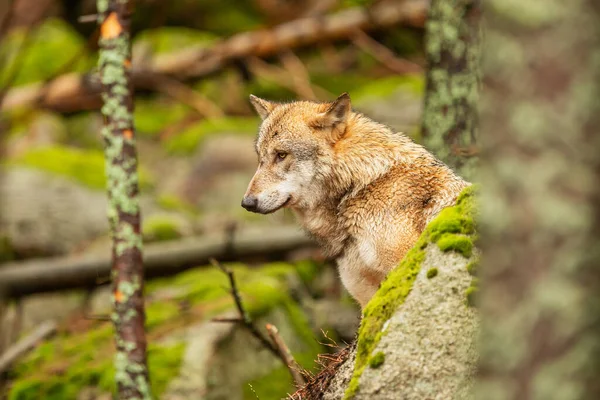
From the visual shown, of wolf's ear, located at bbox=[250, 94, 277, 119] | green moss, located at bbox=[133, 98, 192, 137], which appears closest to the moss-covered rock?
wolf's ear, located at bbox=[250, 94, 277, 119]

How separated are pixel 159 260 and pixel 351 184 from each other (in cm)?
639

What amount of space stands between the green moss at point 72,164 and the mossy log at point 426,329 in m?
9.55

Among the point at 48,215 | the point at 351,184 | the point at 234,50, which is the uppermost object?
the point at 234,50

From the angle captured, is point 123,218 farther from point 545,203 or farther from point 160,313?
point 160,313

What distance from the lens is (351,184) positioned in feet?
18.9

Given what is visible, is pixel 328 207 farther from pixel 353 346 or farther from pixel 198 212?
pixel 198 212

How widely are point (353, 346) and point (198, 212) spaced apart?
10285 millimetres

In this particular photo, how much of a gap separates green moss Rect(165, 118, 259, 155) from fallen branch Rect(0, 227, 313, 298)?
4117 mm

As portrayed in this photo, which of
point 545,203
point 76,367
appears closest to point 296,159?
point 545,203

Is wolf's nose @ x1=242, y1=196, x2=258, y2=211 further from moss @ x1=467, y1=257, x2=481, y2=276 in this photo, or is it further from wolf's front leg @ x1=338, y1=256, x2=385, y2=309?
moss @ x1=467, y1=257, x2=481, y2=276

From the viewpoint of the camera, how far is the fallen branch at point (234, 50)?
52.0 feet

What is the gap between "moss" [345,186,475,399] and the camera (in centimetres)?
431

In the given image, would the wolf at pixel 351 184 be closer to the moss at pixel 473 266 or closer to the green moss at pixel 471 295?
the moss at pixel 473 266

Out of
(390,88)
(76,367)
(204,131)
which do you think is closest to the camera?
(76,367)
